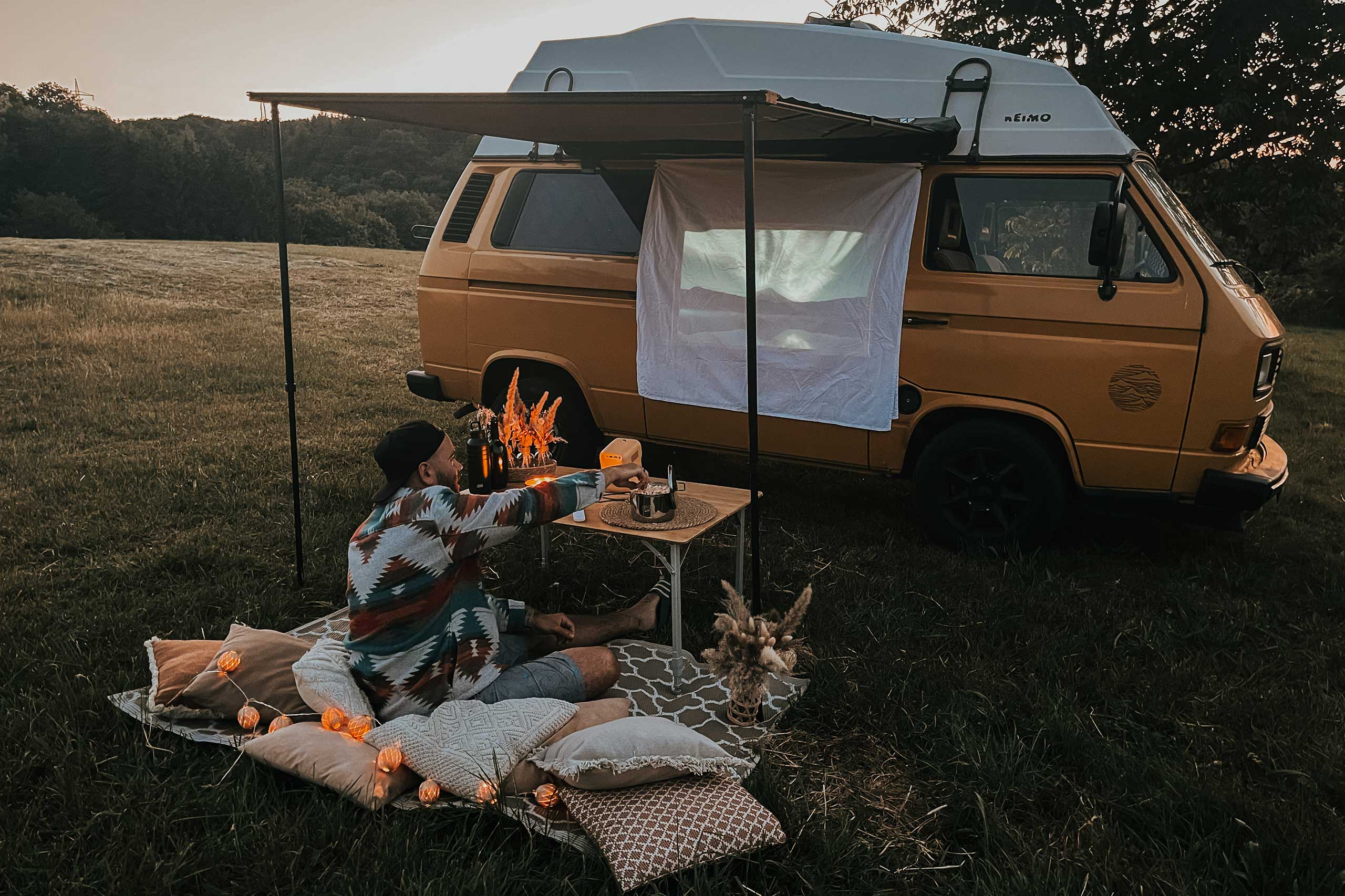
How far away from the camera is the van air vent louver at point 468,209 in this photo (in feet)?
21.8

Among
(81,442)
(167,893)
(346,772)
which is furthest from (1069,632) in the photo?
(81,442)

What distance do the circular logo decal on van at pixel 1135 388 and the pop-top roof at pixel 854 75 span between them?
44.5 inches

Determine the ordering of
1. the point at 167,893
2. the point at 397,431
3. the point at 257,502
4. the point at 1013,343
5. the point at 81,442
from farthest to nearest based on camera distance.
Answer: the point at 81,442, the point at 257,502, the point at 1013,343, the point at 397,431, the point at 167,893

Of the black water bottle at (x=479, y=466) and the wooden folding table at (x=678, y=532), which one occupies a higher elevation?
the black water bottle at (x=479, y=466)

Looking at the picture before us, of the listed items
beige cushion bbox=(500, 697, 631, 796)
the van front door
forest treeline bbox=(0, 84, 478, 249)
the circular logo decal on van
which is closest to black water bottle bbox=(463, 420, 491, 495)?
beige cushion bbox=(500, 697, 631, 796)

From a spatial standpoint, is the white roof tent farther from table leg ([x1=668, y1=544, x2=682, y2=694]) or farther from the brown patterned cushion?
the brown patterned cushion

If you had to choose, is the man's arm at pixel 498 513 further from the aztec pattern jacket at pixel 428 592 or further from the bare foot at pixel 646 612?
the bare foot at pixel 646 612

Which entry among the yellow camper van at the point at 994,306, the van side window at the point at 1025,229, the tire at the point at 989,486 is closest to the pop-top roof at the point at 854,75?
the yellow camper van at the point at 994,306

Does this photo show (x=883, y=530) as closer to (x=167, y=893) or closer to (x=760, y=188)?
(x=760, y=188)

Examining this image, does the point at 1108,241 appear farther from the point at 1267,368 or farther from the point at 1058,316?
the point at 1267,368

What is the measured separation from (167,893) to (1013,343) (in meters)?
4.48

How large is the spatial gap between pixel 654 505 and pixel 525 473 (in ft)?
2.81

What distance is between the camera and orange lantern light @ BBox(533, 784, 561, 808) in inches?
114

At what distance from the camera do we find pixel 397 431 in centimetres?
340
